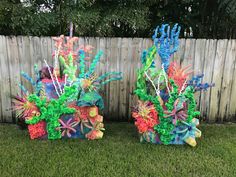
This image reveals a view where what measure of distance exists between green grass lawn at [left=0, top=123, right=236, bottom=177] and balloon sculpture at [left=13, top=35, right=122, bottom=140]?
0.14 metres

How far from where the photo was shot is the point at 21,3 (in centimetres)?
459

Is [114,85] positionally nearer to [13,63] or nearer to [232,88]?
[13,63]

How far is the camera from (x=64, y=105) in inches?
138

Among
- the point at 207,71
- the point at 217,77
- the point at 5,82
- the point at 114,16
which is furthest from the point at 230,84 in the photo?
the point at 5,82

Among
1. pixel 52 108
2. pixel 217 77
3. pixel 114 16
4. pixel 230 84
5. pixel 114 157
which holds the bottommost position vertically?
pixel 114 157

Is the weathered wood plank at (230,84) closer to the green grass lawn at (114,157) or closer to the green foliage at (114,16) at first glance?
the green grass lawn at (114,157)

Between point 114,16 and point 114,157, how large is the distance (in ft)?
8.14

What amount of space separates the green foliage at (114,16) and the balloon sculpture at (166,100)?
1457mm

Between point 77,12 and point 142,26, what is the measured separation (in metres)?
1.12

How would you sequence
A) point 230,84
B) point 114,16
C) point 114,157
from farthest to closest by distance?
point 114,16 < point 230,84 < point 114,157

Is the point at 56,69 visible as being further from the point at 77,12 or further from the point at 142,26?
the point at 142,26

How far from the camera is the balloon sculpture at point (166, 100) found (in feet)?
11.1

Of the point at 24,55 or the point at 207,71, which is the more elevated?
the point at 24,55

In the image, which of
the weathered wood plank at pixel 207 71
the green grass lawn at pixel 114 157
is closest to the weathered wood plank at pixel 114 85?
the green grass lawn at pixel 114 157
